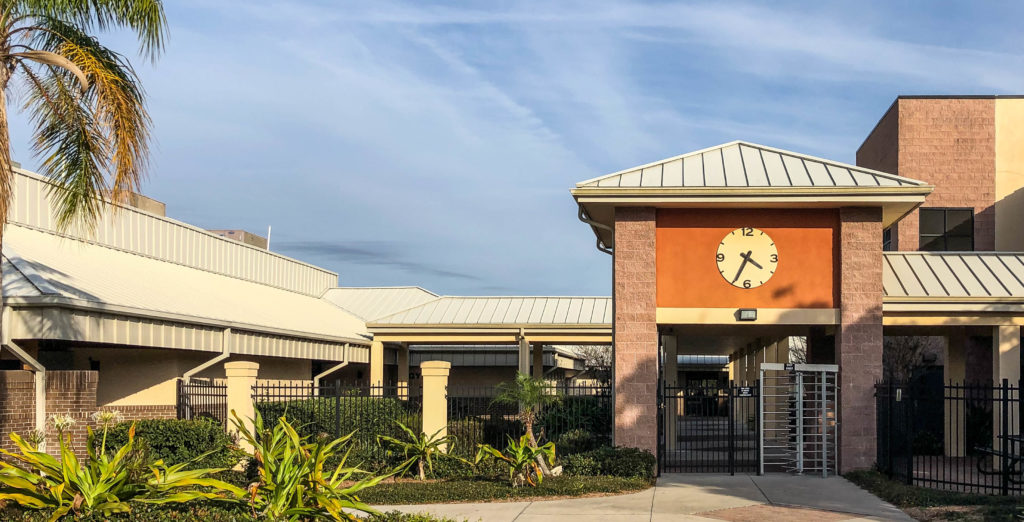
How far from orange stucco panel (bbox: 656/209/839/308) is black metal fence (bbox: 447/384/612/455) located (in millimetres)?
2798

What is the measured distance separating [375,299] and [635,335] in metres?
24.4

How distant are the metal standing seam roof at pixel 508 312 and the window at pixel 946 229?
1027 cm

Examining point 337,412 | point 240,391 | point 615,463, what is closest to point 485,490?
point 615,463

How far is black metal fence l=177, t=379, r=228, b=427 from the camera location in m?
21.6

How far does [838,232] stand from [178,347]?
47.4ft

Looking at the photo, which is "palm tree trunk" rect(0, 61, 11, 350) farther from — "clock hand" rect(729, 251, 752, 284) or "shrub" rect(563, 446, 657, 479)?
"clock hand" rect(729, 251, 752, 284)

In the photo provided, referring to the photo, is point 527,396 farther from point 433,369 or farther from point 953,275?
point 953,275

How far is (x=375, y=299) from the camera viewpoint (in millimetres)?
42906

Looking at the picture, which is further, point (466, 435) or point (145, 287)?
point (145, 287)

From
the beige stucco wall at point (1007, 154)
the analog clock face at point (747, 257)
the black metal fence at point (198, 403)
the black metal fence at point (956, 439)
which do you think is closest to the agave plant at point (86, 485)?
the black metal fence at point (198, 403)

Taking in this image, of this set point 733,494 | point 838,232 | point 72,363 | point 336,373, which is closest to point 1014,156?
point 838,232

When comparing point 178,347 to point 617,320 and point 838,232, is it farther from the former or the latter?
point 838,232

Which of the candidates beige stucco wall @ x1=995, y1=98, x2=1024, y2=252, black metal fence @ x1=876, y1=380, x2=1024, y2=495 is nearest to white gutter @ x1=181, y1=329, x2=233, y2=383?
black metal fence @ x1=876, y1=380, x2=1024, y2=495

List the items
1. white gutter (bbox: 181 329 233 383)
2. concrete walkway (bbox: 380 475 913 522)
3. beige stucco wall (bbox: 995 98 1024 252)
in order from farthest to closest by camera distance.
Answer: beige stucco wall (bbox: 995 98 1024 252) < white gutter (bbox: 181 329 233 383) < concrete walkway (bbox: 380 475 913 522)
